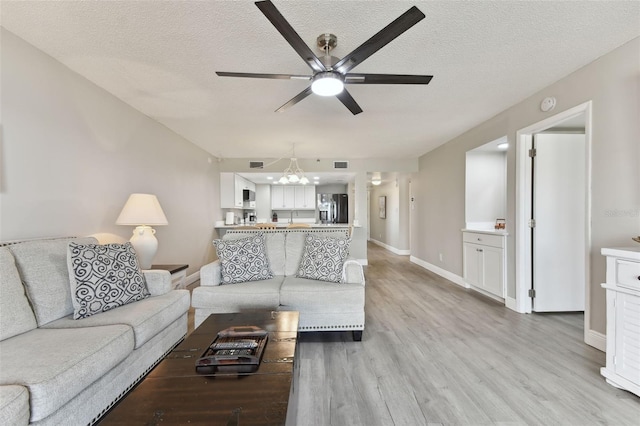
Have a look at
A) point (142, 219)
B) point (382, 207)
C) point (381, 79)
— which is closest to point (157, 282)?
point (142, 219)

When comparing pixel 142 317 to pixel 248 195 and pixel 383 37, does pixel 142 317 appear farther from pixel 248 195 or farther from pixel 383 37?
pixel 248 195

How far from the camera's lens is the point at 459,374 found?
1.94 metres

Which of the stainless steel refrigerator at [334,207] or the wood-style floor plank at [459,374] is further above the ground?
the stainless steel refrigerator at [334,207]

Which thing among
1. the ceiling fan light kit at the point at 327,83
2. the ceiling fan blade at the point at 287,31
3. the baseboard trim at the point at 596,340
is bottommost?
the baseboard trim at the point at 596,340

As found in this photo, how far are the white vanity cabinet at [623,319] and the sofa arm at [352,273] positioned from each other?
67.4 inches

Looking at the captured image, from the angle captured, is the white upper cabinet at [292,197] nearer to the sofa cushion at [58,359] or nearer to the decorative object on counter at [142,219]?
the decorative object on counter at [142,219]

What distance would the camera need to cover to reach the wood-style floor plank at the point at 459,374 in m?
1.55

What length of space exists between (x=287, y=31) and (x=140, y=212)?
220 centimetres

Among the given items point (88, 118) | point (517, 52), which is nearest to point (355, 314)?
point (517, 52)

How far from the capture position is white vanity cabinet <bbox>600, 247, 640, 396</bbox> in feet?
5.47

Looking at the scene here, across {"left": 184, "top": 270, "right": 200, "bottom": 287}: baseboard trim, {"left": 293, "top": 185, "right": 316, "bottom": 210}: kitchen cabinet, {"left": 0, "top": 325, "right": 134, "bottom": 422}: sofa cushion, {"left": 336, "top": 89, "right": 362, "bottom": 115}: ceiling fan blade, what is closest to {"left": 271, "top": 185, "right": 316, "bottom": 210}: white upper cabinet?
{"left": 293, "top": 185, "right": 316, "bottom": 210}: kitchen cabinet

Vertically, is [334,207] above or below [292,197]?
below

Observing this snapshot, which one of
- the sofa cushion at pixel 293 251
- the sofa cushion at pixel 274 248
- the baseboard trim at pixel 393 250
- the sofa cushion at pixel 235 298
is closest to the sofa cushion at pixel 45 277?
the sofa cushion at pixel 235 298

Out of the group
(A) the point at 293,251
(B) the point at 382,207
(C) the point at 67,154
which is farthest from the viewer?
(B) the point at 382,207
